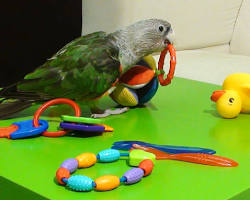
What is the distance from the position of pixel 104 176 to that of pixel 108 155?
0.23 feet

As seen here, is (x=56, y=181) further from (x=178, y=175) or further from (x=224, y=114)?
(x=224, y=114)

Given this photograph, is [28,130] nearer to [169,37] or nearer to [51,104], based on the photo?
[51,104]

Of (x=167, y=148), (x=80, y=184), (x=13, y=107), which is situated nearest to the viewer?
(x=80, y=184)

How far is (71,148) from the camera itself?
598 millimetres

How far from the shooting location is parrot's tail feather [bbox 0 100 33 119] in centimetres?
69

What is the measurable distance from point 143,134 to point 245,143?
0.50 feet

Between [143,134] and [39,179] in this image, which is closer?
[39,179]

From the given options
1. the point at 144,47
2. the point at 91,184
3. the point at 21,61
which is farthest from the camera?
the point at 21,61

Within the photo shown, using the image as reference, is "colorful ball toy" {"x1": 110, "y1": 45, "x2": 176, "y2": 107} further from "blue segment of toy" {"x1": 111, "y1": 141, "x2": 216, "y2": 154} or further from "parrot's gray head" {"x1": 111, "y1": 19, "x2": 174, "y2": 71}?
"blue segment of toy" {"x1": 111, "y1": 141, "x2": 216, "y2": 154}

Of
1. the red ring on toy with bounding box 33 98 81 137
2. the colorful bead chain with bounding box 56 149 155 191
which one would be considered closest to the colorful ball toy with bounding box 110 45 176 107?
the red ring on toy with bounding box 33 98 81 137

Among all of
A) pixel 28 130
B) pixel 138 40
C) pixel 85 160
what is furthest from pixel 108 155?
pixel 138 40

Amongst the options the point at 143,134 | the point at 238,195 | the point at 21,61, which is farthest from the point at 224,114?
the point at 21,61

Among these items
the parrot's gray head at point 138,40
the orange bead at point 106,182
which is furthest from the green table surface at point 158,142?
the parrot's gray head at point 138,40

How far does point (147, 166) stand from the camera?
0.51m
